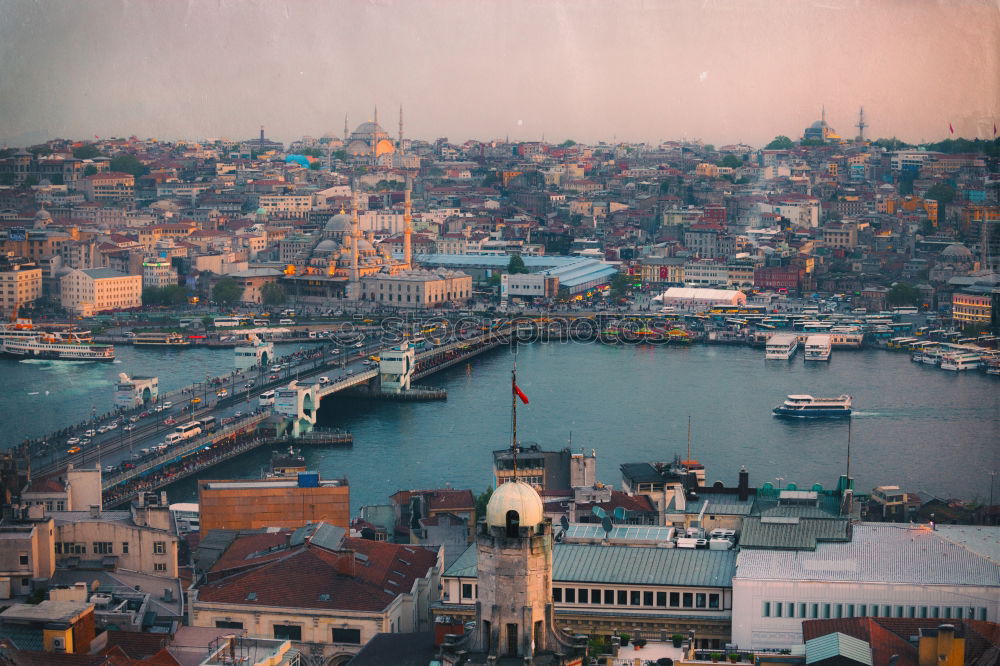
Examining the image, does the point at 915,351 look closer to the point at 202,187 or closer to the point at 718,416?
the point at 718,416

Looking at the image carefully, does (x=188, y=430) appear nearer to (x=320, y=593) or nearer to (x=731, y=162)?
(x=320, y=593)

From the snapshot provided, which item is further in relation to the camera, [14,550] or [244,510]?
[244,510]

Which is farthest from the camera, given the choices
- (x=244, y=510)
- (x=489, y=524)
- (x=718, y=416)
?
(x=718, y=416)

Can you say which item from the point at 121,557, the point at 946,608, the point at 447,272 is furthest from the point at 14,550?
the point at 447,272

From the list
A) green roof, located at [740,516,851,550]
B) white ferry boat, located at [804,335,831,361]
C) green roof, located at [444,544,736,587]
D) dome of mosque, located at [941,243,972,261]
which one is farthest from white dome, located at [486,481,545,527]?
dome of mosque, located at [941,243,972,261]

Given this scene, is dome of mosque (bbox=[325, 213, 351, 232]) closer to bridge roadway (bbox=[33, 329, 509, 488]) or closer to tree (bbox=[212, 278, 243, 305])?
tree (bbox=[212, 278, 243, 305])

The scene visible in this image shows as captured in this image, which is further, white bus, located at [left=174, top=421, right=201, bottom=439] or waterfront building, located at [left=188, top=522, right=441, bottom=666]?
white bus, located at [left=174, top=421, right=201, bottom=439]
